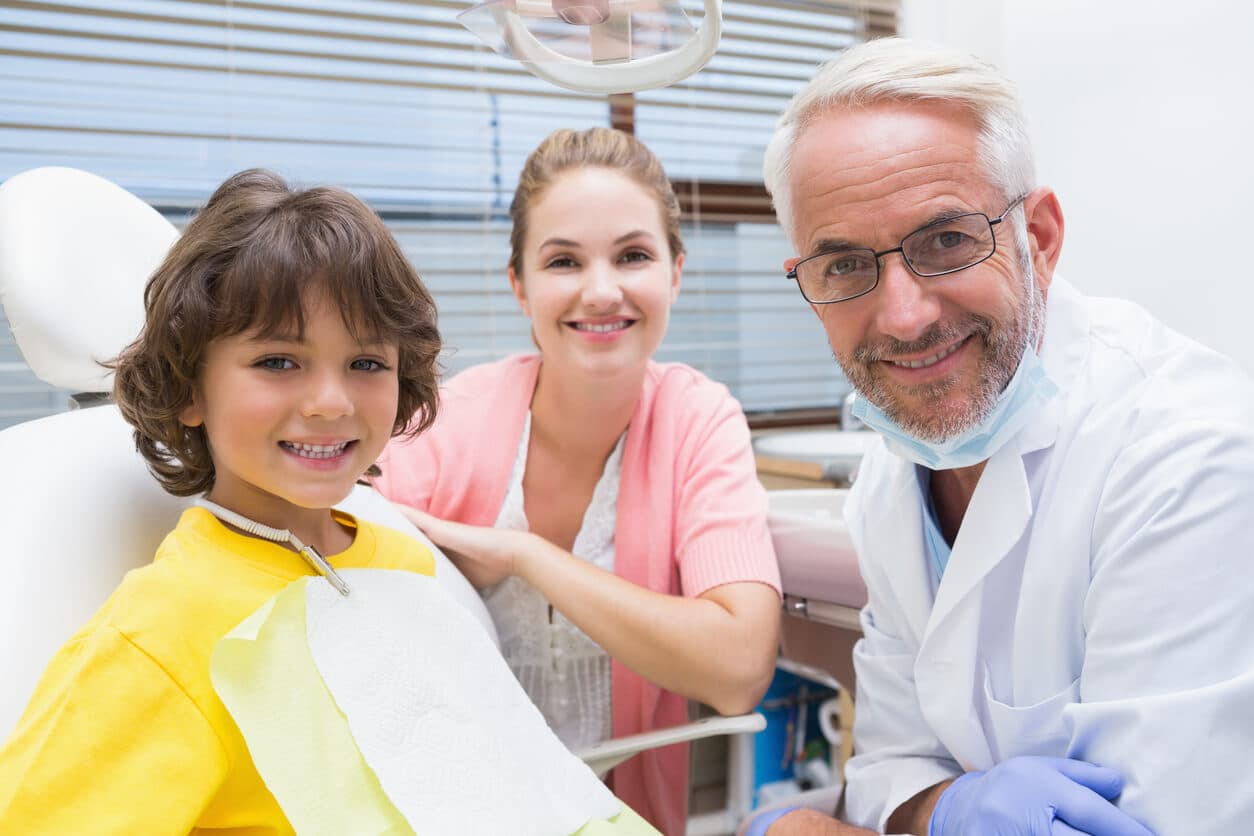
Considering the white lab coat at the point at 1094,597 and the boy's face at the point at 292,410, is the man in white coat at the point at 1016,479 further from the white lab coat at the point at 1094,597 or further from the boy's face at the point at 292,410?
the boy's face at the point at 292,410

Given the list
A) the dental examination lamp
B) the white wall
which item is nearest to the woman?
the dental examination lamp

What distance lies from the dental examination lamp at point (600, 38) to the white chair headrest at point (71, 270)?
1.53 feet

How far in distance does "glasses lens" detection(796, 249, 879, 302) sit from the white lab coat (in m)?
0.24

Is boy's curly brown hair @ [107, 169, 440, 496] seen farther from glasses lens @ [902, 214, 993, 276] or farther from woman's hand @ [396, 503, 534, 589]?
glasses lens @ [902, 214, 993, 276]

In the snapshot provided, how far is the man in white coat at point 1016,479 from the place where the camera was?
868 mm

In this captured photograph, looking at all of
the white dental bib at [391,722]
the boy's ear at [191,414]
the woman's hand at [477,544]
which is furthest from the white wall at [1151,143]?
the boy's ear at [191,414]

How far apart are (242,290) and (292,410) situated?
123mm

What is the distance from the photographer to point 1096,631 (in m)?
0.94

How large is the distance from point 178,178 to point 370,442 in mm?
1467

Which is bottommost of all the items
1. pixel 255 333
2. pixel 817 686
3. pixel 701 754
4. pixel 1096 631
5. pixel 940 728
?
pixel 701 754

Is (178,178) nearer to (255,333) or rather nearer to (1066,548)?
(255,333)

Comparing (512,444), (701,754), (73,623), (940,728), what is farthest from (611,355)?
(701,754)

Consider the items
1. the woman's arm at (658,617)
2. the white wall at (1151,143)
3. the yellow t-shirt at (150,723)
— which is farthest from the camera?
the white wall at (1151,143)

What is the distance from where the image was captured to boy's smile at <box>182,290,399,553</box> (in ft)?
2.95
